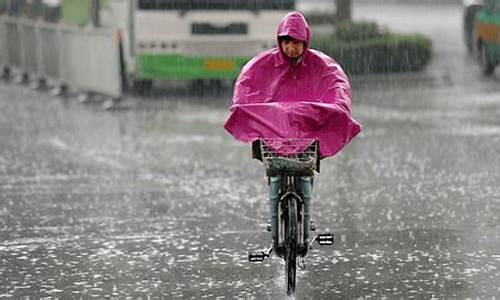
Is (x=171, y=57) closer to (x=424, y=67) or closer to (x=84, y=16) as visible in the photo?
(x=84, y=16)

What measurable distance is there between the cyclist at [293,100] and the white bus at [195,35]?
13030mm

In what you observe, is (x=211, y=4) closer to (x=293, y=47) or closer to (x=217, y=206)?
(x=217, y=206)

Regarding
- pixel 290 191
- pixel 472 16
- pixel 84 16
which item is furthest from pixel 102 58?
pixel 290 191

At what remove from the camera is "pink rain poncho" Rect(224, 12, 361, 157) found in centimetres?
820

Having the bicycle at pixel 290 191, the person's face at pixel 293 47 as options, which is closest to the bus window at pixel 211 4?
the person's face at pixel 293 47

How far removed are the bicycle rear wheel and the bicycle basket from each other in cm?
27

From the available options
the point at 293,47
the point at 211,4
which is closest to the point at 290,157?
the point at 293,47

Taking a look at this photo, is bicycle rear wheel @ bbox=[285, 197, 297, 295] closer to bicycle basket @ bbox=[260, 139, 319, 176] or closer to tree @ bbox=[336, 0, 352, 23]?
bicycle basket @ bbox=[260, 139, 319, 176]

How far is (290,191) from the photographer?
27.0 ft

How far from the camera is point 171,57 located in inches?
849

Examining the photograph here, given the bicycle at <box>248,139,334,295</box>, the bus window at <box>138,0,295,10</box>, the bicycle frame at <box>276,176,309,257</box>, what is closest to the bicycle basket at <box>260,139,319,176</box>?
the bicycle at <box>248,139,334,295</box>

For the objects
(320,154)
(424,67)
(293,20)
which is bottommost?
(424,67)

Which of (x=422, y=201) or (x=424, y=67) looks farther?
(x=424, y=67)

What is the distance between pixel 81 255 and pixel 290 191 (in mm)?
1940
